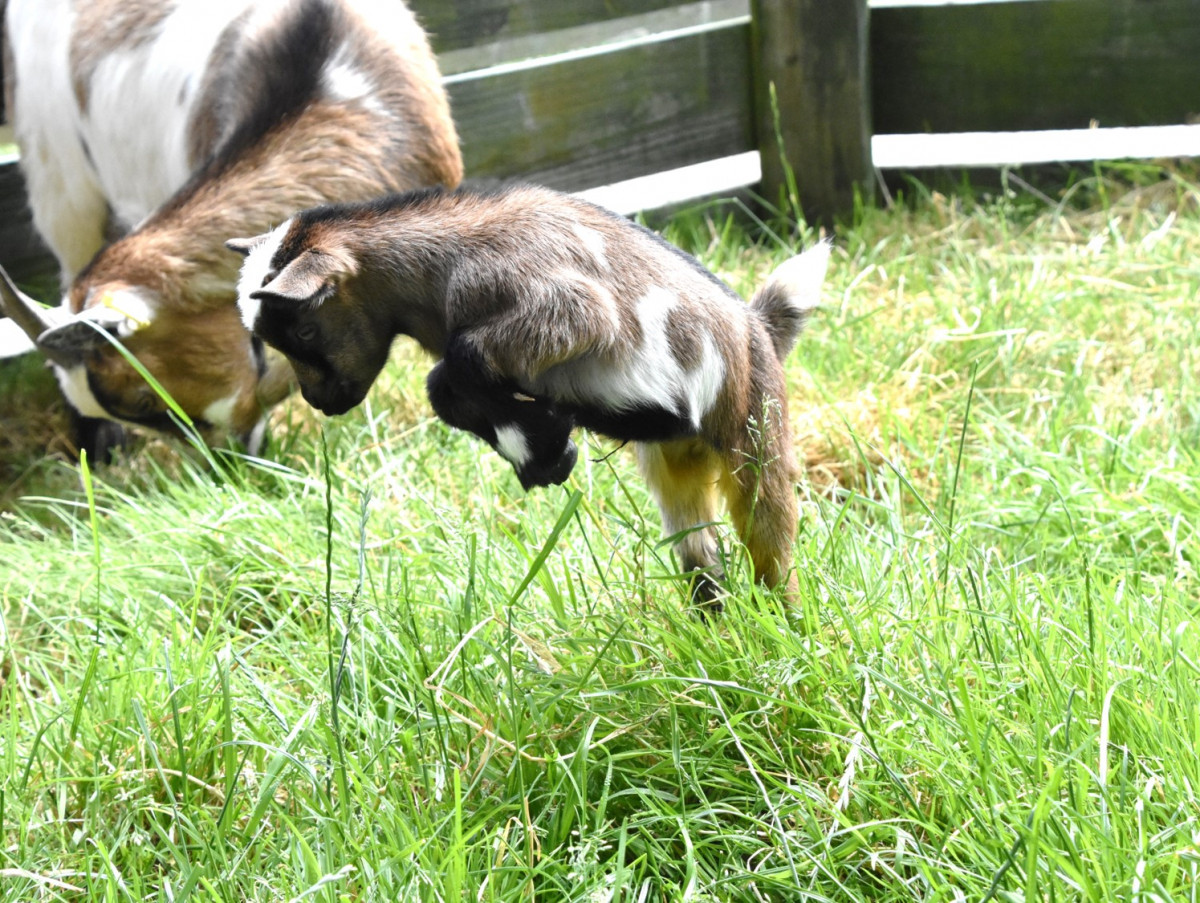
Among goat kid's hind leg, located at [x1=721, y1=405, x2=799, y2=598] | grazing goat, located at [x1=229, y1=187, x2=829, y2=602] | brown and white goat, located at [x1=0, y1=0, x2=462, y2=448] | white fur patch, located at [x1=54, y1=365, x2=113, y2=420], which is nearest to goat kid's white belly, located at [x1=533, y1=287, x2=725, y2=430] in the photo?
Answer: grazing goat, located at [x1=229, y1=187, x2=829, y2=602]

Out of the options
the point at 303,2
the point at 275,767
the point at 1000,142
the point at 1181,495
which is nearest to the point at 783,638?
the point at 275,767

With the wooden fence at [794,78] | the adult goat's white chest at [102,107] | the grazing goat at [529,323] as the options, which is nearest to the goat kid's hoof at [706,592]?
the grazing goat at [529,323]

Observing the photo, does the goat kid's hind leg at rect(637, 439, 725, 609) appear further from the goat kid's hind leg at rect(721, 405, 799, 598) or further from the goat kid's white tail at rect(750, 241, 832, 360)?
the goat kid's white tail at rect(750, 241, 832, 360)

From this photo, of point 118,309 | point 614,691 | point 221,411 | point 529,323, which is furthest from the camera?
point 221,411

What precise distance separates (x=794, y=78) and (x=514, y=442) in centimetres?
374

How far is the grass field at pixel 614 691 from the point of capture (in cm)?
192

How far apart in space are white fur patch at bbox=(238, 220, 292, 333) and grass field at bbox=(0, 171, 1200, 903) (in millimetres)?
308

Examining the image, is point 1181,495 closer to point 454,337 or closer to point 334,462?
point 454,337

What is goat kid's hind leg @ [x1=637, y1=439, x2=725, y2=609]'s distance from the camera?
2318 millimetres

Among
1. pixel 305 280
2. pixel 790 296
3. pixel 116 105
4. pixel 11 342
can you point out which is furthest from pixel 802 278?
pixel 11 342

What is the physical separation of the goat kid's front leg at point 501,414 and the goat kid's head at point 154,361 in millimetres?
1724

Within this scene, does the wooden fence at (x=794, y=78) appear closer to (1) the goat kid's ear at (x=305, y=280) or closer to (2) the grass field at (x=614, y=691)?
(2) the grass field at (x=614, y=691)

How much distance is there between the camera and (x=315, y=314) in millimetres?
2016

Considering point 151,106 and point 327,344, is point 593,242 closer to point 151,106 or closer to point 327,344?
point 327,344
